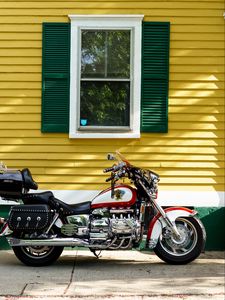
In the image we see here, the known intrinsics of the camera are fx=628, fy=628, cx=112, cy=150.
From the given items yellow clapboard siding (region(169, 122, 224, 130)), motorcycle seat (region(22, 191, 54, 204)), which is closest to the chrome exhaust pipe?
motorcycle seat (region(22, 191, 54, 204))

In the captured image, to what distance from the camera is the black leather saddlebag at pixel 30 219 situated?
8102 millimetres

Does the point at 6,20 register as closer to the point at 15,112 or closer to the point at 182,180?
the point at 15,112

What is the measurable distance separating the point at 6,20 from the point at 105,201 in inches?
130

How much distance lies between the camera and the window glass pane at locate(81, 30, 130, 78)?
958 cm

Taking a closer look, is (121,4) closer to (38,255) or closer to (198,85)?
(198,85)

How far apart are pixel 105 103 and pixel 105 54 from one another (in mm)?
754

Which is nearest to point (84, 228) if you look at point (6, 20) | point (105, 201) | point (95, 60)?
point (105, 201)

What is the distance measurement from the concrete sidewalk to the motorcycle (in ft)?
0.84

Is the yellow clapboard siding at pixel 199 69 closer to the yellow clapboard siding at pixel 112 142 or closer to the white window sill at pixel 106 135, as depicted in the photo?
the yellow clapboard siding at pixel 112 142

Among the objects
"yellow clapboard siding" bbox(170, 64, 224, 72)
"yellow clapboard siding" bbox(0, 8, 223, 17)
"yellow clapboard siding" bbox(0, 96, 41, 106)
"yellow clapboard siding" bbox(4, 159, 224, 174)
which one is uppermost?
"yellow clapboard siding" bbox(0, 8, 223, 17)

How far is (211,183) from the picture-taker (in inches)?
372

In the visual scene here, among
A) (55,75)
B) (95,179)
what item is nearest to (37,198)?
(95,179)

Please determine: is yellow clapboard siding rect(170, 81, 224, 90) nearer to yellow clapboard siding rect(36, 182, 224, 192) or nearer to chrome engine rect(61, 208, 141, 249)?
yellow clapboard siding rect(36, 182, 224, 192)

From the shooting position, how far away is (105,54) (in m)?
9.61
